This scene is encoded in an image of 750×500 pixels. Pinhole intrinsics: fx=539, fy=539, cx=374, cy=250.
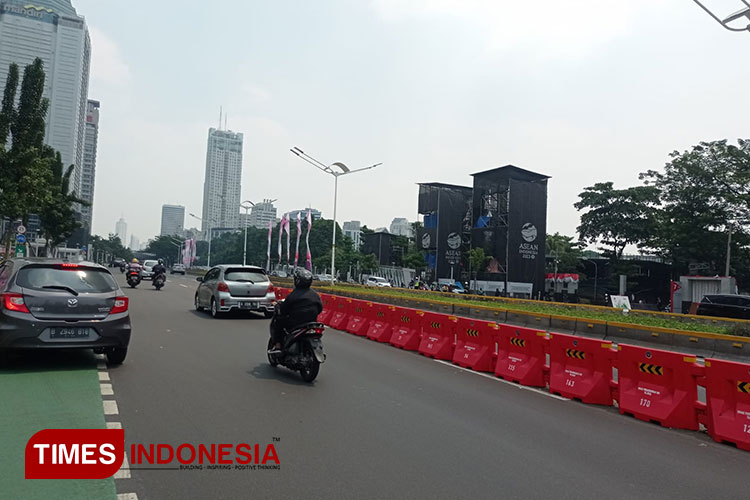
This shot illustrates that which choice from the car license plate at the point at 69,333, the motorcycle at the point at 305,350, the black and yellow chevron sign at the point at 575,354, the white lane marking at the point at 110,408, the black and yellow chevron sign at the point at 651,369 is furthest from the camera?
the black and yellow chevron sign at the point at 575,354

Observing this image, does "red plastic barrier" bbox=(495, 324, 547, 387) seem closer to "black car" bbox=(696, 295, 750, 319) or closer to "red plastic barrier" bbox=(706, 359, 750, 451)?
"red plastic barrier" bbox=(706, 359, 750, 451)

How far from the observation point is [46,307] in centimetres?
742

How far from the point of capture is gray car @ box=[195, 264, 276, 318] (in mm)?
16000

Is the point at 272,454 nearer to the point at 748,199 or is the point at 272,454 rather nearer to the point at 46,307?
the point at 46,307

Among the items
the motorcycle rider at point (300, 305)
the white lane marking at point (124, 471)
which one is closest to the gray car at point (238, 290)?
the motorcycle rider at point (300, 305)

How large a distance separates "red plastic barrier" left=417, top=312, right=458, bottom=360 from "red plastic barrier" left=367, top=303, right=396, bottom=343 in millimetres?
1616

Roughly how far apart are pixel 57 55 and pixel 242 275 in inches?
4657

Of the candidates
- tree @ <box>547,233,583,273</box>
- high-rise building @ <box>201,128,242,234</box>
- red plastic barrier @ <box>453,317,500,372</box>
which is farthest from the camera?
high-rise building @ <box>201,128,242,234</box>

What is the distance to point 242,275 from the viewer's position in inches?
648

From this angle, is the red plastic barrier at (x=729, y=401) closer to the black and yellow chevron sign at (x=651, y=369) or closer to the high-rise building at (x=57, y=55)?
the black and yellow chevron sign at (x=651, y=369)

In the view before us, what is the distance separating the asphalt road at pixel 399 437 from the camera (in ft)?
13.9

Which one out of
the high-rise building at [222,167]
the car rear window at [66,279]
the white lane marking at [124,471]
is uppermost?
the high-rise building at [222,167]

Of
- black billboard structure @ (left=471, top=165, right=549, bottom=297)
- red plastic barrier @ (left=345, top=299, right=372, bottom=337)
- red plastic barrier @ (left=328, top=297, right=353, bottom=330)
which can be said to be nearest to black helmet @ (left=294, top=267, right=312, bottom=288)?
red plastic barrier @ (left=345, top=299, right=372, bottom=337)

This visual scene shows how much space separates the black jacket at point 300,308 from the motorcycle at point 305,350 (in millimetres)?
108
